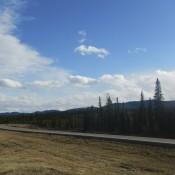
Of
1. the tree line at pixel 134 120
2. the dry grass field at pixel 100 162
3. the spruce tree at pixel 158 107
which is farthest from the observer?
the spruce tree at pixel 158 107

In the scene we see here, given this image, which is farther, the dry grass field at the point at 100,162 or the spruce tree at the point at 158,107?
the spruce tree at the point at 158,107

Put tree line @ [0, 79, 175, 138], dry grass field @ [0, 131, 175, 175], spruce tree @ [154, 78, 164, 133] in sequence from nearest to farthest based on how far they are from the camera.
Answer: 1. dry grass field @ [0, 131, 175, 175]
2. tree line @ [0, 79, 175, 138]
3. spruce tree @ [154, 78, 164, 133]

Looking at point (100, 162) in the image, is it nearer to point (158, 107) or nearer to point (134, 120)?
point (158, 107)

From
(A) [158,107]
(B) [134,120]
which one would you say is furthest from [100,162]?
(B) [134,120]

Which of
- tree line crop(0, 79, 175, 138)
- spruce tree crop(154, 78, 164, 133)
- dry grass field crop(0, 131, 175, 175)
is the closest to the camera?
dry grass field crop(0, 131, 175, 175)

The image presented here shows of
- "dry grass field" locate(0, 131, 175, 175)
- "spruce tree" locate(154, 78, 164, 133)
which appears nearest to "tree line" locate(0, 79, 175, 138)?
"spruce tree" locate(154, 78, 164, 133)

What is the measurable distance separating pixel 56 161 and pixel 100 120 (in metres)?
76.0

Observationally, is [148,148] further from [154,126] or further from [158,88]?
[158,88]

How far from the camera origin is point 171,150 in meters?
24.7

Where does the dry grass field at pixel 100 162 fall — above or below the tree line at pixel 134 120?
below

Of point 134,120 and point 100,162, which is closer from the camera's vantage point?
point 100,162

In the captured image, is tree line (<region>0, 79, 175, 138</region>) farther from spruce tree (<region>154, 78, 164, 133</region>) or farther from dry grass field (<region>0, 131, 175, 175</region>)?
dry grass field (<region>0, 131, 175, 175</region>)

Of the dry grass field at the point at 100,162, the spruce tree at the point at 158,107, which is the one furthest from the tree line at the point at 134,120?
the dry grass field at the point at 100,162

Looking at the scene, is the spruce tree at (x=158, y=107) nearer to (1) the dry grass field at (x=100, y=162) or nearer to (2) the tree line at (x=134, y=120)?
(2) the tree line at (x=134, y=120)
